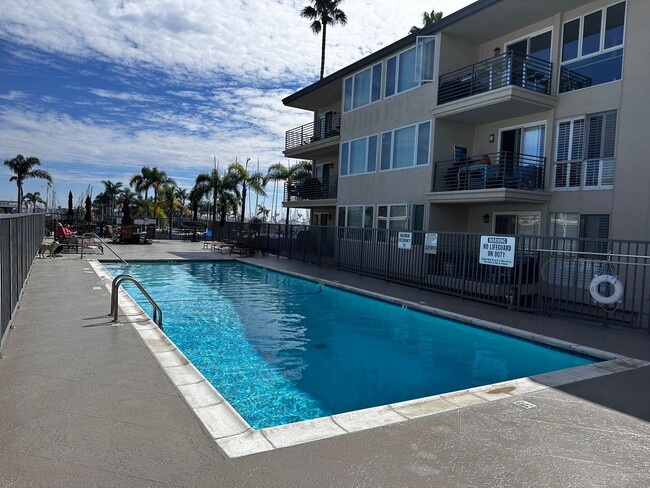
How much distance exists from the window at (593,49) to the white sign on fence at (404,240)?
6444mm

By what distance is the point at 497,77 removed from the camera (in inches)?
593

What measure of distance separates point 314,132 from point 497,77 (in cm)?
1326

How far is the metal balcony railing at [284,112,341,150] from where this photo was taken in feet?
81.4

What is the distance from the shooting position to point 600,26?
42.9 ft

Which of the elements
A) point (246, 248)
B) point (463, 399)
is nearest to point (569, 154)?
point (463, 399)

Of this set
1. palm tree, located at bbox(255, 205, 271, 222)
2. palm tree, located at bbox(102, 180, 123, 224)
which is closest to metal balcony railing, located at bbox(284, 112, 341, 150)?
palm tree, located at bbox(255, 205, 271, 222)

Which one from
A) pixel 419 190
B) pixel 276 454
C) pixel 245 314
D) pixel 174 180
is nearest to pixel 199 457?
pixel 276 454

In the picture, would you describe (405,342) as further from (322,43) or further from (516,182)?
(322,43)

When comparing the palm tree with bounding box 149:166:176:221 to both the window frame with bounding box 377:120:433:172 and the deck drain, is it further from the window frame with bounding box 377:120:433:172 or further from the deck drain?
the deck drain

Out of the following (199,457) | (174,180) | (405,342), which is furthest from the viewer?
(174,180)

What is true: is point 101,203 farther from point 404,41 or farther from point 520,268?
point 520,268

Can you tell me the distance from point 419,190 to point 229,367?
11809 mm

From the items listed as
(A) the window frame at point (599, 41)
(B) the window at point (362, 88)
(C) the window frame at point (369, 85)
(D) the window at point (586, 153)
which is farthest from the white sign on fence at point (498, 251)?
(B) the window at point (362, 88)

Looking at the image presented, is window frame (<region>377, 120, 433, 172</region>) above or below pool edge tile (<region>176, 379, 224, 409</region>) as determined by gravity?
above
